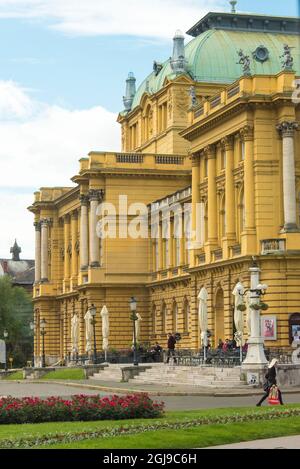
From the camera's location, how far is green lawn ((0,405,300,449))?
27.9m

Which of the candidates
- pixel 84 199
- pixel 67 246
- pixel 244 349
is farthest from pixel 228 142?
pixel 67 246

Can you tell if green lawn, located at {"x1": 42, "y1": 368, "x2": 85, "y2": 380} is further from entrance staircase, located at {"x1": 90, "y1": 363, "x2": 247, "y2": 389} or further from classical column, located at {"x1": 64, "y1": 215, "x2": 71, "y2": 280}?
classical column, located at {"x1": 64, "y1": 215, "x2": 71, "y2": 280}

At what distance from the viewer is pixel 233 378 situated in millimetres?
57375

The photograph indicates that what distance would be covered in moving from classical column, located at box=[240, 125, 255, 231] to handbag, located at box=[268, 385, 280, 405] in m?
29.7

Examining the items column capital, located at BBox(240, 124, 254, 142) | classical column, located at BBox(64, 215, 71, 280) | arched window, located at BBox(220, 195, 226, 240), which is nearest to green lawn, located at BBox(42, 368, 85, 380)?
arched window, located at BBox(220, 195, 226, 240)

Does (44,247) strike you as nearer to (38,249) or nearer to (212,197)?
(38,249)

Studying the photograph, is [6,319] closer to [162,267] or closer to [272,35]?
[162,267]

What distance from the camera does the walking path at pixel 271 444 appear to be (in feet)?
86.9

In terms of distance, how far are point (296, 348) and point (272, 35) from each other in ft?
133

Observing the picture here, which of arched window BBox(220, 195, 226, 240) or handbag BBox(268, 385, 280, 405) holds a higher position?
arched window BBox(220, 195, 226, 240)

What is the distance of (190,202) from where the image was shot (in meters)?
88.4

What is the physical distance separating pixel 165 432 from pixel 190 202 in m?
Answer: 58.7
